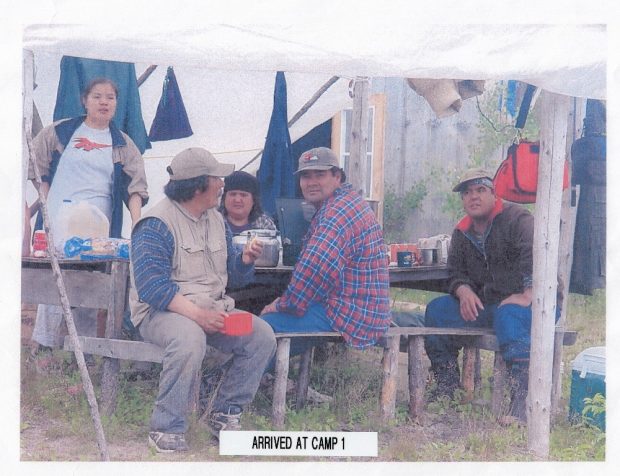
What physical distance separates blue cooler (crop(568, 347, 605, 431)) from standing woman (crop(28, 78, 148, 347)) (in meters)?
3.01

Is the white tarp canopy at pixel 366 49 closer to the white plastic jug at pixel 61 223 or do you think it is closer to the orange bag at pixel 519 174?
the orange bag at pixel 519 174

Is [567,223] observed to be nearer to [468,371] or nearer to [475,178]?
[475,178]

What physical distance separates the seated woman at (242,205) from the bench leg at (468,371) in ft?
5.11

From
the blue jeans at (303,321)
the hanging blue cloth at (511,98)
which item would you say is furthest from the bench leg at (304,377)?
the hanging blue cloth at (511,98)

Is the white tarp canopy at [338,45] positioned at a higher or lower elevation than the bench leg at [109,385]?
higher

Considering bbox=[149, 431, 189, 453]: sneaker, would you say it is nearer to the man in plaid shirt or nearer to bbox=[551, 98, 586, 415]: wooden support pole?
the man in plaid shirt

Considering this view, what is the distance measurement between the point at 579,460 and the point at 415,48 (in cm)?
254

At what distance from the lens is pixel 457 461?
17.6 feet

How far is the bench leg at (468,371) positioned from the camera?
6.17 metres

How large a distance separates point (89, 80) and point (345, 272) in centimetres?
209

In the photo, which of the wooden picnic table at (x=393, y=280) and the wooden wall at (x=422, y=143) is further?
the wooden wall at (x=422, y=143)

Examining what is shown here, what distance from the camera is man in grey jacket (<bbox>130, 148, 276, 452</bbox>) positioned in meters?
5.12
